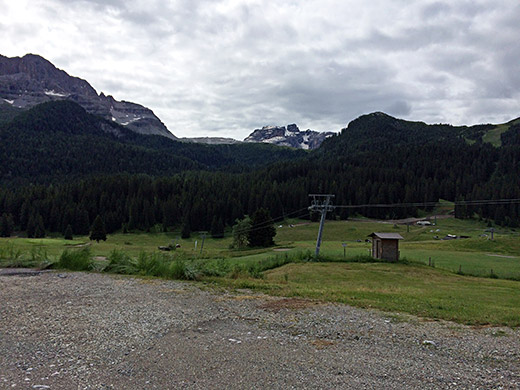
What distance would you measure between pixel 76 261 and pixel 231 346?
54.9 feet

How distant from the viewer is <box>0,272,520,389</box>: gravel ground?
24.4 ft

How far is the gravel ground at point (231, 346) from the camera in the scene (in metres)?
7.45

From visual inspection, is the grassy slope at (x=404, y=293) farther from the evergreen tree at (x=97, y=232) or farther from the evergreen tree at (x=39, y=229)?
the evergreen tree at (x=39, y=229)

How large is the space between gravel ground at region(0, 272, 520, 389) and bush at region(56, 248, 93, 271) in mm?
6938

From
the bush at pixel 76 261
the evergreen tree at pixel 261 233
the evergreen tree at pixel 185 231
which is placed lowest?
the evergreen tree at pixel 185 231

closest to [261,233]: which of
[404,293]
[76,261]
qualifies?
[76,261]

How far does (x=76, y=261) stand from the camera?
868 inches

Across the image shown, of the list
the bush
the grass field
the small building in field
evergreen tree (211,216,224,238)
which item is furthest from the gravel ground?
evergreen tree (211,216,224,238)

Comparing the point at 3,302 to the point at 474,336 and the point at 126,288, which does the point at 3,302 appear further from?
the point at 474,336

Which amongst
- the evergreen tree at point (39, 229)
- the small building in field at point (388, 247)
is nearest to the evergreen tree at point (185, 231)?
the evergreen tree at point (39, 229)

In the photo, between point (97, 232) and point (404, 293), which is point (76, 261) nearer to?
point (404, 293)

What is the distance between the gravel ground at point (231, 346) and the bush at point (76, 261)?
6.94 meters

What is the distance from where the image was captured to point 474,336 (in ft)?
35.3

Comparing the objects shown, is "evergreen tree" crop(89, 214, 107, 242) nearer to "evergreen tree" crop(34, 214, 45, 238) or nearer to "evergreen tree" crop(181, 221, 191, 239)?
"evergreen tree" crop(181, 221, 191, 239)
